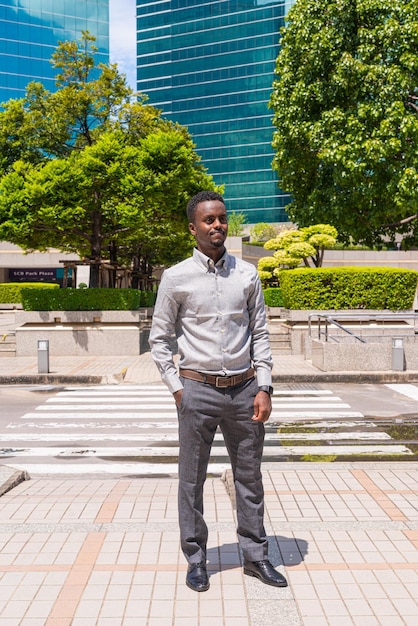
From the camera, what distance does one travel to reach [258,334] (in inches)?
166

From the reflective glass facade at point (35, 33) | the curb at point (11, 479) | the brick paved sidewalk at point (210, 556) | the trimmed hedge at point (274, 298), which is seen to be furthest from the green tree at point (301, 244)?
the reflective glass facade at point (35, 33)

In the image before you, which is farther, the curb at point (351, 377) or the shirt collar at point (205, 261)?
the curb at point (351, 377)

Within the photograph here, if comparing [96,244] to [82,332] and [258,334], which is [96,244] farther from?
[258,334]

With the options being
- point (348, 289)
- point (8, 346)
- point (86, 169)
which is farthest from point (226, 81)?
point (8, 346)

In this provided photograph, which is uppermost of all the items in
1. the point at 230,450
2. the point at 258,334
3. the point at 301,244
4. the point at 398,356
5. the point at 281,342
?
the point at 301,244

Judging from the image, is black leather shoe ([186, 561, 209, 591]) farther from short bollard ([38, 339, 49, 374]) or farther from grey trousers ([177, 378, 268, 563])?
short bollard ([38, 339, 49, 374])

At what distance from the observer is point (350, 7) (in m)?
22.8

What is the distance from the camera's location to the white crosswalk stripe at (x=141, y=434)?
7992 millimetres

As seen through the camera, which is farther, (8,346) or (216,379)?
(8,346)

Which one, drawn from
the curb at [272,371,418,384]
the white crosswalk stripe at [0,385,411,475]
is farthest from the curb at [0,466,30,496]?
the curb at [272,371,418,384]

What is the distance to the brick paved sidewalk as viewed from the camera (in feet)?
12.0

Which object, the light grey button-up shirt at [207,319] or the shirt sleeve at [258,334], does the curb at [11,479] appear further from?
the shirt sleeve at [258,334]

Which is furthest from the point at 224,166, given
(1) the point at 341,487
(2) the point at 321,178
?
(1) the point at 341,487

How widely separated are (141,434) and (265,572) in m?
5.65
